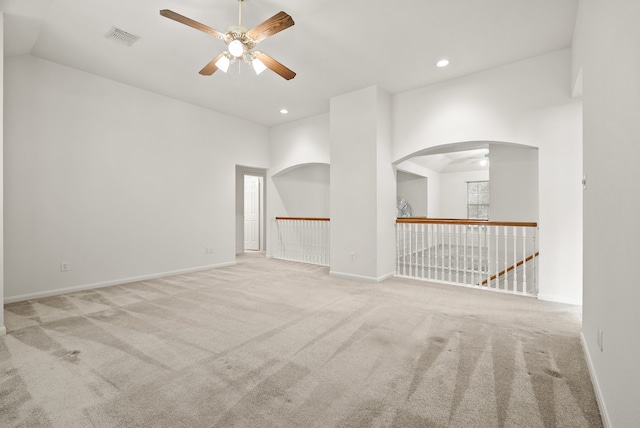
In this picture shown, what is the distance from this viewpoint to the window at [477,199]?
427 inches

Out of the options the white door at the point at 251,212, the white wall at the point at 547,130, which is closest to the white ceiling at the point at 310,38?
the white wall at the point at 547,130

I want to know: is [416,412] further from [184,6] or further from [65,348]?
[184,6]

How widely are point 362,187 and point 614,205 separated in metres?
3.34

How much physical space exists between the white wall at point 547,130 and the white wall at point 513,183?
1.83m

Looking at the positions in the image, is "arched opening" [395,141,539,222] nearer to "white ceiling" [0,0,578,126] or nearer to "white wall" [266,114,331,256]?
"white ceiling" [0,0,578,126]

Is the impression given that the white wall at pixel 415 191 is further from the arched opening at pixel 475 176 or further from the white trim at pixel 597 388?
the white trim at pixel 597 388

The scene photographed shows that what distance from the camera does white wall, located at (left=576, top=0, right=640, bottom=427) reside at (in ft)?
3.88

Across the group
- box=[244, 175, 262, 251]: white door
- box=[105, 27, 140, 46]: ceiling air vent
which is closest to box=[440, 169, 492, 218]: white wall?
box=[244, 175, 262, 251]: white door

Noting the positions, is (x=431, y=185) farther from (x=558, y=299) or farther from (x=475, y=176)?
(x=558, y=299)

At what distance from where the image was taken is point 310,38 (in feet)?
10.8

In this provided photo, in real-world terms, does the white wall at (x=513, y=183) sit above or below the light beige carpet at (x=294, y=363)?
above

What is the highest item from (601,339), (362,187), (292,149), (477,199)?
(292,149)

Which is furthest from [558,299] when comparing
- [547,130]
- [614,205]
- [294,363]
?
[294,363]

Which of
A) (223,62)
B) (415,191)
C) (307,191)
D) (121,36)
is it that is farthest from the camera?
(415,191)
